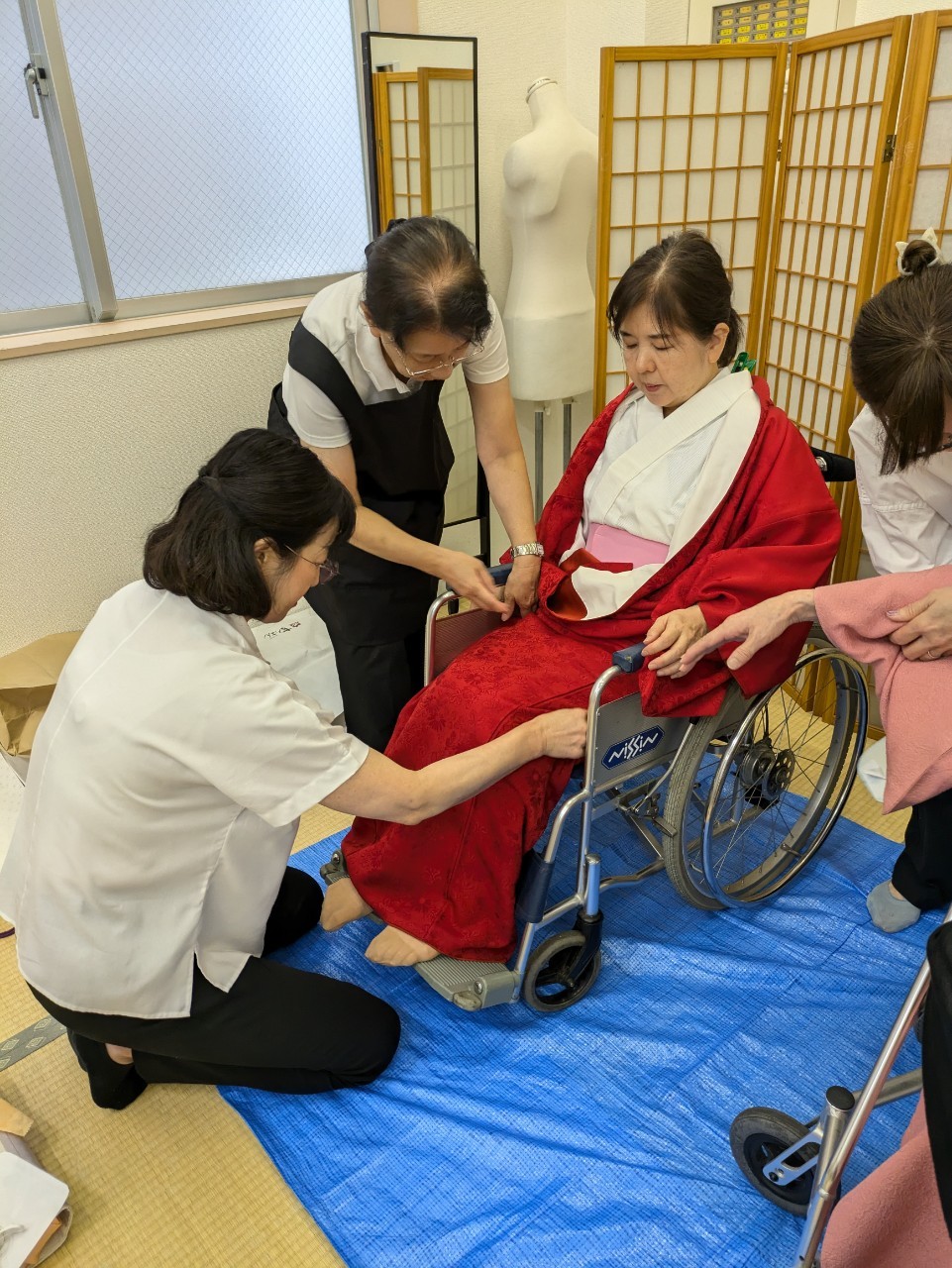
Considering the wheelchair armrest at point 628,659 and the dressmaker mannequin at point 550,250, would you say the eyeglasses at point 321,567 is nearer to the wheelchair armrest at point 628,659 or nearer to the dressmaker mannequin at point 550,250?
the wheelchair armrest at point 628,659

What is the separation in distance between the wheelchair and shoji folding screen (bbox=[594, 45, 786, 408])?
3.43 feet

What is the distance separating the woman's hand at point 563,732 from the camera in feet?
5.08

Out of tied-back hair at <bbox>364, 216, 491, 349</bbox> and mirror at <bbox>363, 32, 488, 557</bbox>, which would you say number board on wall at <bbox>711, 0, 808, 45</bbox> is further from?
tied-back hair at <bbox>364, 216, 491, 349</bbox>

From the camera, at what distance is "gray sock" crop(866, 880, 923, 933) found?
189cm

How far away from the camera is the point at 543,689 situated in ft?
5.45

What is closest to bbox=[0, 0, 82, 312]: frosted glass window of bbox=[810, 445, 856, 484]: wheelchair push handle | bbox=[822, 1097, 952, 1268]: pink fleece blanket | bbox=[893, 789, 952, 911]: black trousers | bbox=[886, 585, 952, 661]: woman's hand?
bbox=[810, 445, 856, 484]: wheelchair push handle

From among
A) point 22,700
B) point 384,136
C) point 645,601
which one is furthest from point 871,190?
point 22,700

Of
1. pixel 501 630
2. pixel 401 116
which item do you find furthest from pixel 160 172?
pixel 501 630

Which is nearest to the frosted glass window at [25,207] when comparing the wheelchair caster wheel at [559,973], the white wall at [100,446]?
the white wall at [100,446]

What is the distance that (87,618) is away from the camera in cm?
267

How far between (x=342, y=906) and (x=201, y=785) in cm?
61

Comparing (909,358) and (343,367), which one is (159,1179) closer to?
(343,367)

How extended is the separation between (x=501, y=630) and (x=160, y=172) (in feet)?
5.54

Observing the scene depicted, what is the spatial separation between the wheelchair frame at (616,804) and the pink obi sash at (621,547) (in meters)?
0.20
